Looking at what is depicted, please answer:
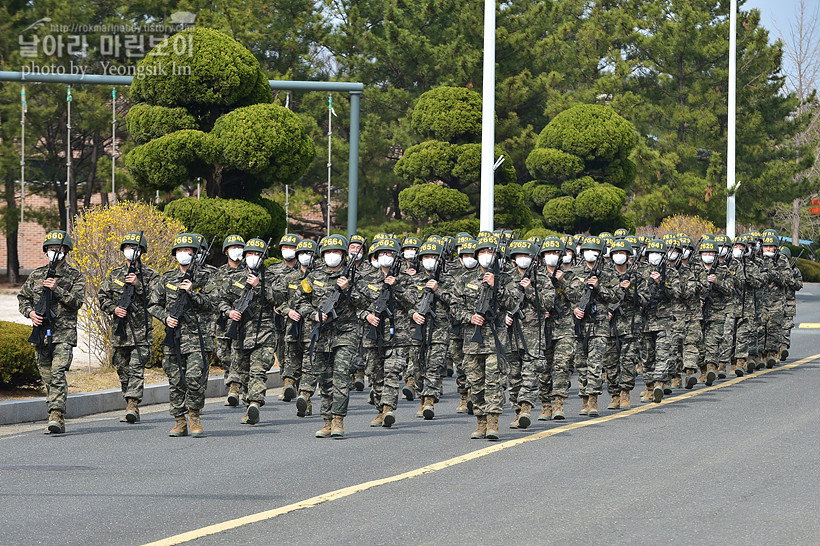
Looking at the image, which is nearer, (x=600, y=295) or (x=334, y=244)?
(x=334, y=244)

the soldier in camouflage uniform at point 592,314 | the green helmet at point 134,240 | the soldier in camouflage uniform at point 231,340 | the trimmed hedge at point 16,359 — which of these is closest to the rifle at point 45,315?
the green helmet at point 134,240

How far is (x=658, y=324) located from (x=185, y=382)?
22.2ft

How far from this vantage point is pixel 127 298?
40.6 feet

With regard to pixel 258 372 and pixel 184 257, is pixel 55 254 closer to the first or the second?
pixel 184 257

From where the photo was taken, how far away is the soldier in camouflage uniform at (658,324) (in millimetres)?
14641

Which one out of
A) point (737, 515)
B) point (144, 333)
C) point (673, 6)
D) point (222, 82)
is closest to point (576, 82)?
point (673, 6)

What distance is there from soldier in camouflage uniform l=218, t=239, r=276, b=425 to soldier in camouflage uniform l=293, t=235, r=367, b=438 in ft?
6.25

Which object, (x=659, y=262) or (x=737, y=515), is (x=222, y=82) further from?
(x=737, y=515)

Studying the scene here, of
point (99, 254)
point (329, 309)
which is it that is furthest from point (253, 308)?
point (99, 254)

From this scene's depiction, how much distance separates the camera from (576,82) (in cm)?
5003

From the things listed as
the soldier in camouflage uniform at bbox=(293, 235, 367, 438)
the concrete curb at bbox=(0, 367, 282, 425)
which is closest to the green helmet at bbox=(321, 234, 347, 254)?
the soldier in camouflage uniform at bbox=(293, 235, 367, 438)

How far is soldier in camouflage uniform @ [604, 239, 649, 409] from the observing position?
1355 cm

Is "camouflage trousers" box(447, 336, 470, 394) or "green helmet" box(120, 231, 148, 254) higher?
"green helmet" box(120, 231, 148, 254)

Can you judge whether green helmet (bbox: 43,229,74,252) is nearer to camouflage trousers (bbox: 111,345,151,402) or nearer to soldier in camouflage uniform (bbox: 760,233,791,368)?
camouflage trousers (bbox: 111,345,151,402)
